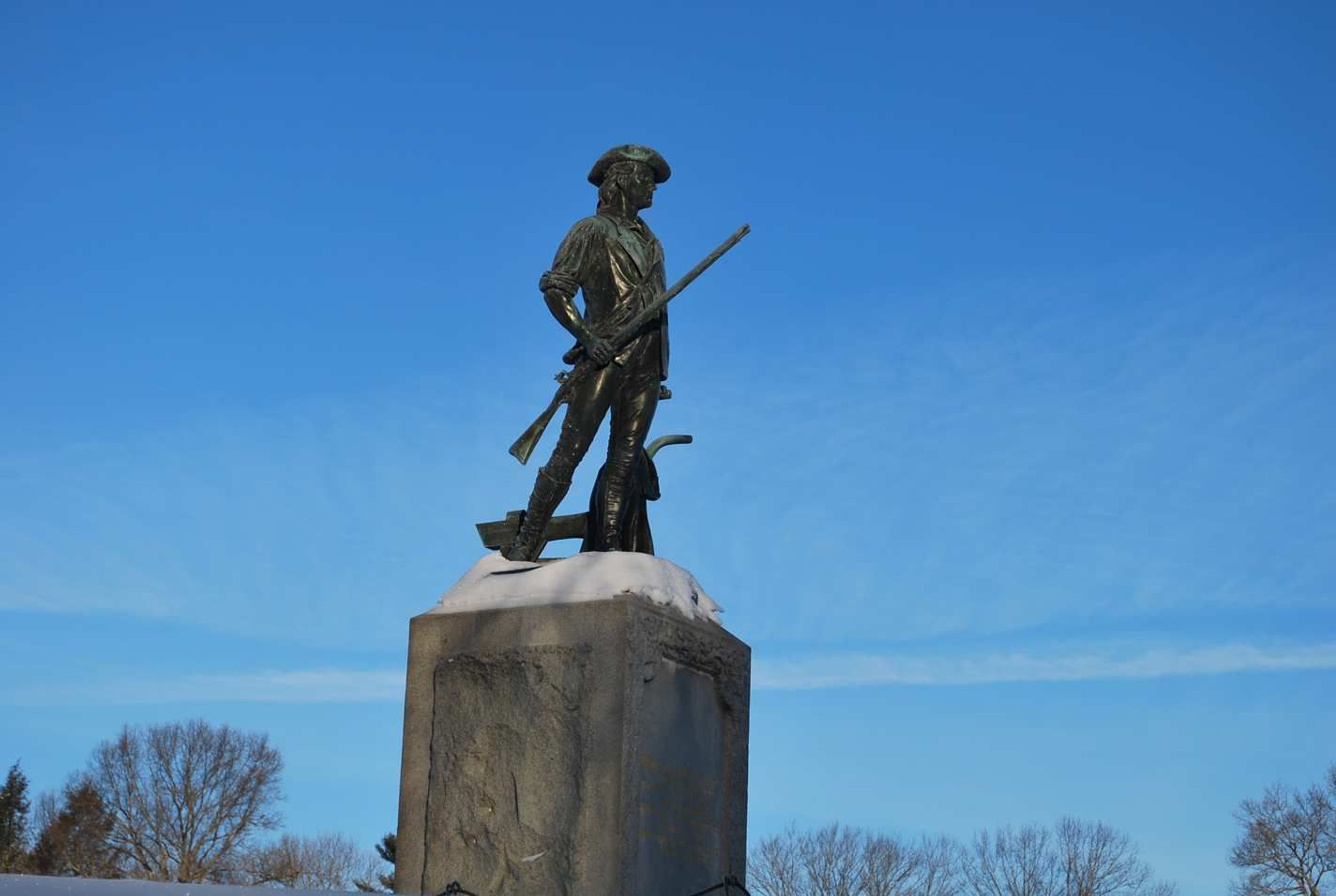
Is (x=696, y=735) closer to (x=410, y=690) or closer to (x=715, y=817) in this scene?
(x=715, y=817)

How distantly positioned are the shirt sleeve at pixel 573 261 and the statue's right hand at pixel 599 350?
320 millimetres

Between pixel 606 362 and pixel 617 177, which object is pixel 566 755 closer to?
pixel 606 362

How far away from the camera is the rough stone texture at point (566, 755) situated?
854 cm

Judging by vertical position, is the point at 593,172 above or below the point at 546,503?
above

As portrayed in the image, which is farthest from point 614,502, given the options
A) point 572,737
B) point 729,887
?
point 729,887

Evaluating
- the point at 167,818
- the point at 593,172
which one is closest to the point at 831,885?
the point at 167,818

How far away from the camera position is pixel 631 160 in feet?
34.8

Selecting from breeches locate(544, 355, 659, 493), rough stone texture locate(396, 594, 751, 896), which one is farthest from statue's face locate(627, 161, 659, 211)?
rough stone texture locate(396, 594, 751, 896)

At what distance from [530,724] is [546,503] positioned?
5.25ft

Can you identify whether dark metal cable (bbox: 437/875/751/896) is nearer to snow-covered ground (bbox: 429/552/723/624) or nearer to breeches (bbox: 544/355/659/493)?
snow-covered ground (bbox: 429/552/723/624)

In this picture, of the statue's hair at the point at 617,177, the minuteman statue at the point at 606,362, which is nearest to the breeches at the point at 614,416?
the minuteman statue at the point at 606,362

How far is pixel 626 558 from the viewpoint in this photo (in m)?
9.20

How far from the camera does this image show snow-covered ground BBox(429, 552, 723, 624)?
9000mm

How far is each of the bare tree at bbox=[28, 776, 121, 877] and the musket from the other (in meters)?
38.3
